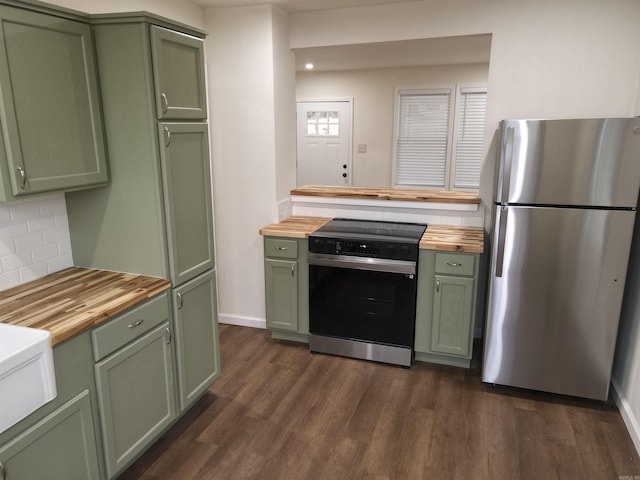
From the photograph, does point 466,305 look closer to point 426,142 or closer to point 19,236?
point 19,236

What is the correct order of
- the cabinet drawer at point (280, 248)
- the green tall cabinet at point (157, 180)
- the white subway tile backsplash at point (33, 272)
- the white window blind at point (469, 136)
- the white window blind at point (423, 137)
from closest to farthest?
the green tall cabinet at point (157, 180) → the white subway tile backsplash at point (33, 272) → the cabinet drawer at point (280, 248) → the white window blind at point (469, 136) → the white window blind at point (423, 137)

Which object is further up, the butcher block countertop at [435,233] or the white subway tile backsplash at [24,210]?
the white subway tile backsplash at [24,210]

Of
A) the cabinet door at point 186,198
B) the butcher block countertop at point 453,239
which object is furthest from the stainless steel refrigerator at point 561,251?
the cabinet door at point 186,198

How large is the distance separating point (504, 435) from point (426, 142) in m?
4.16

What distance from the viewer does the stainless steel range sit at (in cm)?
305

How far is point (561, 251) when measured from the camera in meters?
2.59

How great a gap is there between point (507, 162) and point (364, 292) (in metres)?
1.26

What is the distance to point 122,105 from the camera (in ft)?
6.96

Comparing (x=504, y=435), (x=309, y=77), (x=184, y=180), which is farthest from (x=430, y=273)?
(x=309, y=77)

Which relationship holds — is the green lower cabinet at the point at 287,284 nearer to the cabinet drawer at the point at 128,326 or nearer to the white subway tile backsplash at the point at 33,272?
the cabinet drawer at the point at 128,326

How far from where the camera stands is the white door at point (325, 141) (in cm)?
624

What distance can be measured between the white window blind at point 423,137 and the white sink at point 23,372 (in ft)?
16.7

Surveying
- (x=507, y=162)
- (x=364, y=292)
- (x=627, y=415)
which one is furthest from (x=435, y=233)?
(x=627, y=415)

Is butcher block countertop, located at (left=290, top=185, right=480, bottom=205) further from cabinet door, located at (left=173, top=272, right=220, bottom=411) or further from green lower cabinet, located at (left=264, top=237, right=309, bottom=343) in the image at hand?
cabinet door, located at (left=173, top=272, right=220, bottom=411)
